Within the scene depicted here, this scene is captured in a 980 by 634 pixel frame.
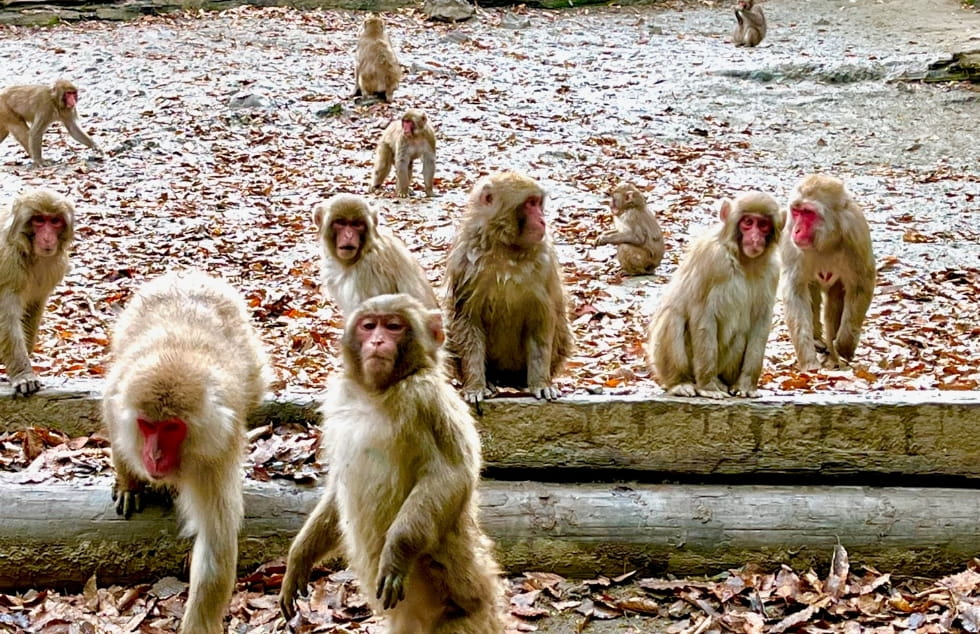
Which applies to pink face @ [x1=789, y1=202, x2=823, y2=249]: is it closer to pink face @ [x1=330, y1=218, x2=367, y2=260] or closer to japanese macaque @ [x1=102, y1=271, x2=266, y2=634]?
pink face @ [x1=330, y1=218, x2=367, y2=260]

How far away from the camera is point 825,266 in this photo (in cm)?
813

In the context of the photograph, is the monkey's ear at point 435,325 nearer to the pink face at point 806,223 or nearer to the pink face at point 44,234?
the pink face at point 44,234

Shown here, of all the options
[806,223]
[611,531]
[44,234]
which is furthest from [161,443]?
[806,223]

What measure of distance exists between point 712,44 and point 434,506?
20123 millimetres

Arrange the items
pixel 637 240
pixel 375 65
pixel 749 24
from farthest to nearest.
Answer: pixel 749 24 < pixel 375 65 < pixel 637 240

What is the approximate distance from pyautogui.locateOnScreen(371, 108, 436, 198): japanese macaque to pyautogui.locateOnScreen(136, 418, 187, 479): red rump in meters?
9.71

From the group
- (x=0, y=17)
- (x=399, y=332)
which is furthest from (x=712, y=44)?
(x=399, y=332)

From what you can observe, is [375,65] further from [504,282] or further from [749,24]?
[504,282]

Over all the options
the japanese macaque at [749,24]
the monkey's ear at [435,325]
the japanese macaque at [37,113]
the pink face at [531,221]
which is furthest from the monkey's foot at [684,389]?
the japanese macaque at [749,24]

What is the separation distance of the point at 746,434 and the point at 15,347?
393cm

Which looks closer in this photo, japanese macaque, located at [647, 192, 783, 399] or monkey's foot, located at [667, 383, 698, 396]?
monkey's foot, located at [667, 383, 698, 396]

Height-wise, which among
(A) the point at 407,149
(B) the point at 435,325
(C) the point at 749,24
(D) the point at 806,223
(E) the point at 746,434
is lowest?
(E) the point at 746,434

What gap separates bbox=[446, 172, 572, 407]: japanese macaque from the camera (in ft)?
19.2

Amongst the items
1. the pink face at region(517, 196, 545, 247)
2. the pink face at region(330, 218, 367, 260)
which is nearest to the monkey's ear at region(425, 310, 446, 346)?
the pink face at region(517, 196, 545, 247)
